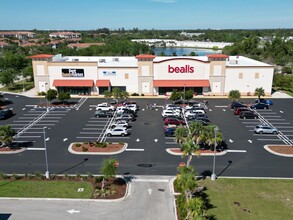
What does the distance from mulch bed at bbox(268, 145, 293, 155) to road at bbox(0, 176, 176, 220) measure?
54.0 ft

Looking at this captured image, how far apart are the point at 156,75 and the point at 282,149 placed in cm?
3365

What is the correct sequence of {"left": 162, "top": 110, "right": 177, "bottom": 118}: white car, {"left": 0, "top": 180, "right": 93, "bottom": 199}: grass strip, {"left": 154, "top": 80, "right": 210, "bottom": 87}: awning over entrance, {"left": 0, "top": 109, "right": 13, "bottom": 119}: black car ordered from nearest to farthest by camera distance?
{"left": 0, "top": 180, "right": 93, "bottom": 199}: grass strip < {"left": 0, "top": 109, "right": 13, "bottom": 119}: black car < {"left": 162, "top": 110, "right": 177, "bottom": 118}: white car < {"left": 154, "top": 80, "right": 210, "bottom": 87}: awning over entrance

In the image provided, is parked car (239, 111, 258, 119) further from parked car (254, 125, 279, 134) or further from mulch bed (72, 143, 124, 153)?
mulch bed (72, 143, 124, 153)

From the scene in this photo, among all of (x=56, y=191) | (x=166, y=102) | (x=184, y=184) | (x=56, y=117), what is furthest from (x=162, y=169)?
(x=166, y=102)

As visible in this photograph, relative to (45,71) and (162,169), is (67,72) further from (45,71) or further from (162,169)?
(162,169)

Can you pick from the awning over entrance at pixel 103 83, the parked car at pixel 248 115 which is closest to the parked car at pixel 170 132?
the parked car at pixel 248 115

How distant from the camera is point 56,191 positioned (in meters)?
26.1

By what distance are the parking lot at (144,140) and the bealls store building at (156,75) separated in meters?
6.75

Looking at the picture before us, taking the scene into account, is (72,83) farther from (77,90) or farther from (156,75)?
(156,75)

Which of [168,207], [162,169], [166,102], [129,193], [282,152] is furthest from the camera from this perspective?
[166,102]

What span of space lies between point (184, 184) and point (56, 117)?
32.2 meters

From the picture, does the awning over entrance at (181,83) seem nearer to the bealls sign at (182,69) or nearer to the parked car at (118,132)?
the bealls sign at (182,69)

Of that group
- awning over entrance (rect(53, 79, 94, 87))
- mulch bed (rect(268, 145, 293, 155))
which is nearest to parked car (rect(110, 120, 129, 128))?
mulch bed (rect(268, 145, 293, 155))

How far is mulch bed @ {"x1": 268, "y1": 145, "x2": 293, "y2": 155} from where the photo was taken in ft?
113
